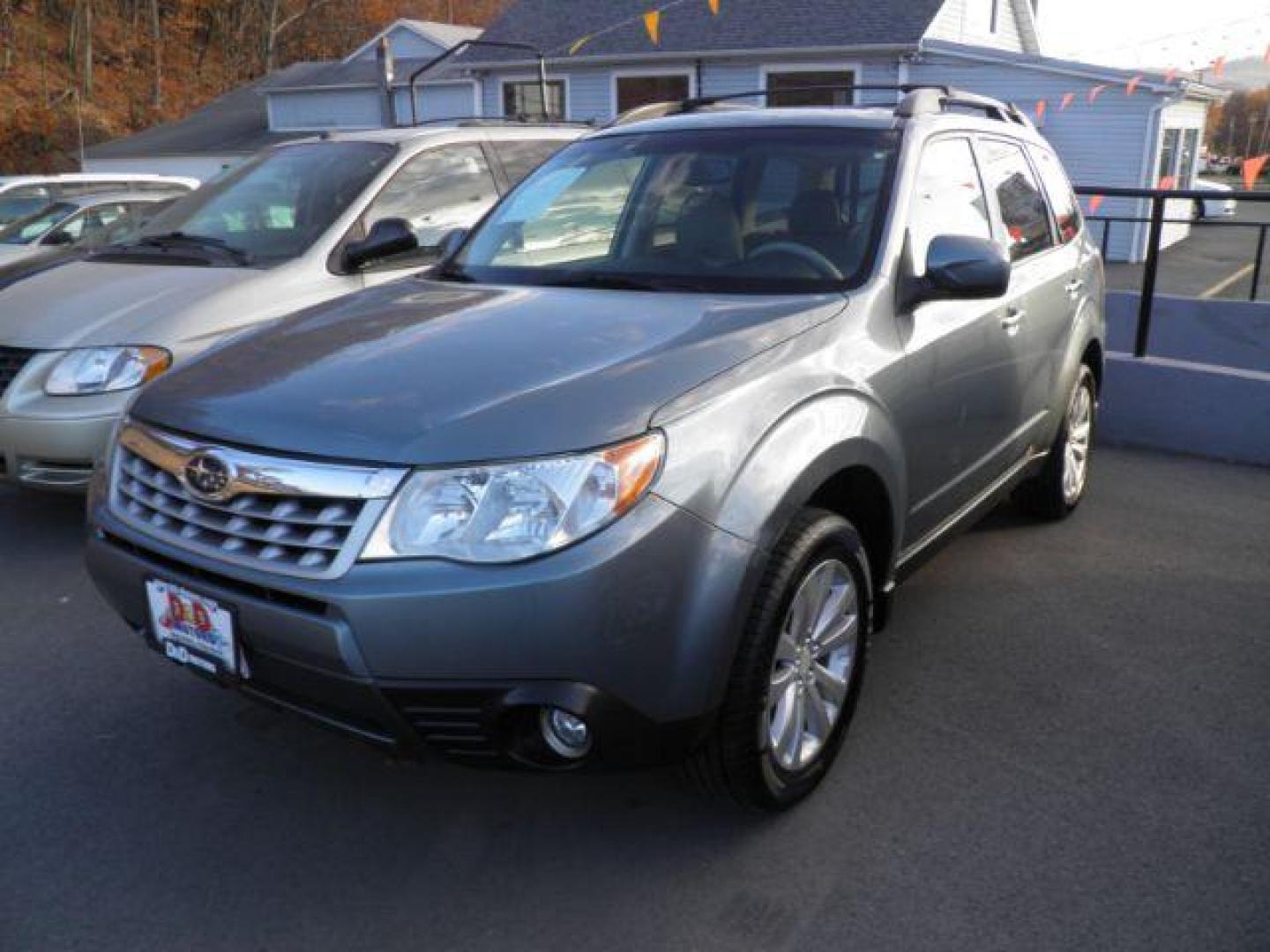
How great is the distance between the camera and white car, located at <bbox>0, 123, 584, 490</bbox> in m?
4.54

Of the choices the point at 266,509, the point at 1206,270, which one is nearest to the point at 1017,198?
the point at 266,509

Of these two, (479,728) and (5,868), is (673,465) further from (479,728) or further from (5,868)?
(5,868)

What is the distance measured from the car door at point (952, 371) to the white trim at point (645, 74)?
1912 centimetres

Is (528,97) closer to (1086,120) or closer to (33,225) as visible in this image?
(1086,120)

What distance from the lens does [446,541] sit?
2234mm

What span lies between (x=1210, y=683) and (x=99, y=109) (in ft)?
142

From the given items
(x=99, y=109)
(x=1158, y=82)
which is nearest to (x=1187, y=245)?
(x=1158, y=82)

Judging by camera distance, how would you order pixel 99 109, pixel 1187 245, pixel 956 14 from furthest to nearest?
1. pixel 99 109
2. pixel 1187 245
3. pixel 956 14

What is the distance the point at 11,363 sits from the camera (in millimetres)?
4691

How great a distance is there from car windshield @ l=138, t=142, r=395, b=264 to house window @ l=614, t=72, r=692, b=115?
17.4m

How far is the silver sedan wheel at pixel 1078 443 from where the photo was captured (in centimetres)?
491

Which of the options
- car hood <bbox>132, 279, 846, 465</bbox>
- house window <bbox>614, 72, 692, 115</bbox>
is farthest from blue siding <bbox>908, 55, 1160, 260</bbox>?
car hood <bbox>132, 279, 846, 465</bbox>

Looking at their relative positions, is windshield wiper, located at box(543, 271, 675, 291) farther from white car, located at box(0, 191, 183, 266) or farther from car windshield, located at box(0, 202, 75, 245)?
car windshield, located at box(0, 202, 75, 245)

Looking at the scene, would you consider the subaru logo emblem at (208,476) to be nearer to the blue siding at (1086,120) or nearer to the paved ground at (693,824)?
the paved ground at (693,824)
